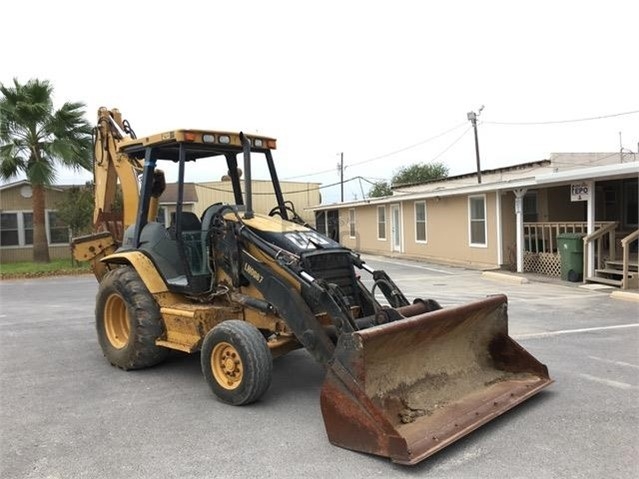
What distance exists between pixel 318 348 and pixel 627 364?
383cm

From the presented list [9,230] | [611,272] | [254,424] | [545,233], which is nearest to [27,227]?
[9,230]

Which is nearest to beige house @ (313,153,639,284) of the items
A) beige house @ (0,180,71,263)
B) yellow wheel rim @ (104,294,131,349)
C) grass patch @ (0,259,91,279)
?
yellow wheel rim @ (104,294,131,349)

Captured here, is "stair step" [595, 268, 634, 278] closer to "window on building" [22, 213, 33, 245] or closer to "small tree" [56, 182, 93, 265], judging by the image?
"small tree" [56, 182, 93, 265]

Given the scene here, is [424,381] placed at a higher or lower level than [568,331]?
higher

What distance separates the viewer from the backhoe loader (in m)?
4.15

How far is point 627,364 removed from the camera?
248 inches

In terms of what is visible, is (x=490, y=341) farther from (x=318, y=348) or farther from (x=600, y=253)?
(x=600, y=253)

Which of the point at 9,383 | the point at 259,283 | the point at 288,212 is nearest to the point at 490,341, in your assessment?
the point at 259,283

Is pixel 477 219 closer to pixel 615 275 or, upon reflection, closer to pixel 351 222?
pixel 615 275

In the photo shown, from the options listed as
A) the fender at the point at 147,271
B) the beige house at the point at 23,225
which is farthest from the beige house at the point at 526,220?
the beige house at the point at 23,225

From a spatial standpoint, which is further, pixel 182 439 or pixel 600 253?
pixel 600 253

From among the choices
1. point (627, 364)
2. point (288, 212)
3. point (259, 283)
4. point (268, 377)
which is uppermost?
point (288, 212)

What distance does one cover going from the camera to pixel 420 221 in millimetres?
22469

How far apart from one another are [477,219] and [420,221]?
4181 millimetres
